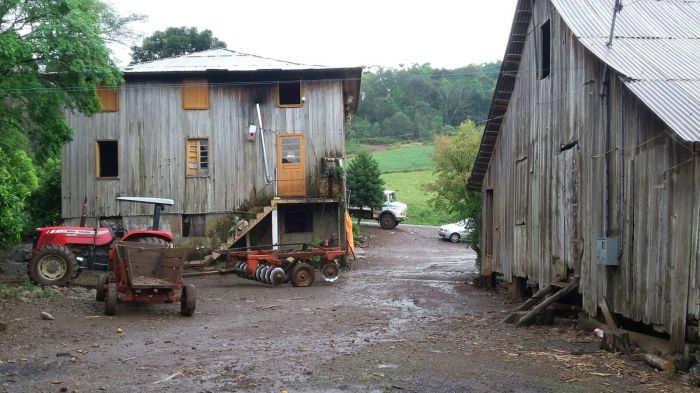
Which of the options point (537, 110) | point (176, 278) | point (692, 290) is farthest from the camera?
point (537, 110)

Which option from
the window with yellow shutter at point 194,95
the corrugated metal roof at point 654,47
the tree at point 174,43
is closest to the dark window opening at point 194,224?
the window with yellow shutter at point 194,95

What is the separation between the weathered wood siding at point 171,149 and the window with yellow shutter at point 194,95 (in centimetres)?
19

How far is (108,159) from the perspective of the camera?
84.3 feet

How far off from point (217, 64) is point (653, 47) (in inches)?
689

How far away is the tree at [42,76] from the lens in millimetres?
17047

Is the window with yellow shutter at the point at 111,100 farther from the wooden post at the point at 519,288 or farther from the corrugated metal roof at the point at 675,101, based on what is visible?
the corrugated metal roof at the point at 675,101

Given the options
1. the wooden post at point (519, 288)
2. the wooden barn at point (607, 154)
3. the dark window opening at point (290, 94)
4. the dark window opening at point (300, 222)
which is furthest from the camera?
the dark window opening at point (300, 222)

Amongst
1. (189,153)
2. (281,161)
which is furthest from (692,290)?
(189,153)

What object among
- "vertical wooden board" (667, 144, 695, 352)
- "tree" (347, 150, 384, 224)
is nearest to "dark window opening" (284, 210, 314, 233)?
"tree" (347, 150, 384, 224)

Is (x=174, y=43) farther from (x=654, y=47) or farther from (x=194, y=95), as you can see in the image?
(x=654, y=47)

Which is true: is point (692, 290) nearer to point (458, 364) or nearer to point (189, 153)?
point (458, 364)

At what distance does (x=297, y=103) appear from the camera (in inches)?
995

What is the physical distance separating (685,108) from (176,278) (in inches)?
385

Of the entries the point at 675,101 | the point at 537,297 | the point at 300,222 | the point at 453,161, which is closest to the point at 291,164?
the point at 300,222
